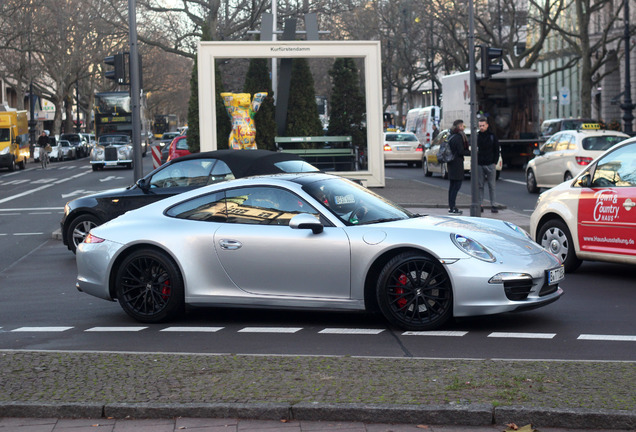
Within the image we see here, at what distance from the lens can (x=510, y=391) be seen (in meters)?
5.54

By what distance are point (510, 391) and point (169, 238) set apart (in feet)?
13.2

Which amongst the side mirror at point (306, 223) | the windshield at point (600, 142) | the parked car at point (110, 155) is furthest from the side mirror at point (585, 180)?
the parked car at point (110, 155)

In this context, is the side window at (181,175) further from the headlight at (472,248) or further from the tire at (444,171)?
the tire at (444,171)

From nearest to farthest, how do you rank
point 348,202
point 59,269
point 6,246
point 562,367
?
point 562,367 < point 348,202 < point 59,269 < point 6,246

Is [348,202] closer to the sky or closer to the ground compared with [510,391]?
closer to the sky

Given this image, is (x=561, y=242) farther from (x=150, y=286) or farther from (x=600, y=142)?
(x=600, y=142)

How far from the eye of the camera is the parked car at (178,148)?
104ft

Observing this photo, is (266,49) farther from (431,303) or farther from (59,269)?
(431,303)

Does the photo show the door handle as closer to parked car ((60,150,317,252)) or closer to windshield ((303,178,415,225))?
windshield ((303,178,415,225))

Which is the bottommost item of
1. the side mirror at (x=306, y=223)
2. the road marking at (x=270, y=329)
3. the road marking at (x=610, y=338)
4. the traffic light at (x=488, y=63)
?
the road marking at (x=610, y=338)

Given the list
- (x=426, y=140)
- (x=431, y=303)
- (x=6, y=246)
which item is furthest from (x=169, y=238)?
(x=426, y=140)

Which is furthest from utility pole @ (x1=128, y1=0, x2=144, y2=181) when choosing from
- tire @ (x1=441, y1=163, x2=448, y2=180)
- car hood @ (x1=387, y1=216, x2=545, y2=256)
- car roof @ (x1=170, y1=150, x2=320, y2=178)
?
tire @ (x1=441, y1=163, x2=448, y2=180)

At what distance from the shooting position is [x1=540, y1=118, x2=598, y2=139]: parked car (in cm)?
4156

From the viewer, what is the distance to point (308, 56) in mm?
26000
